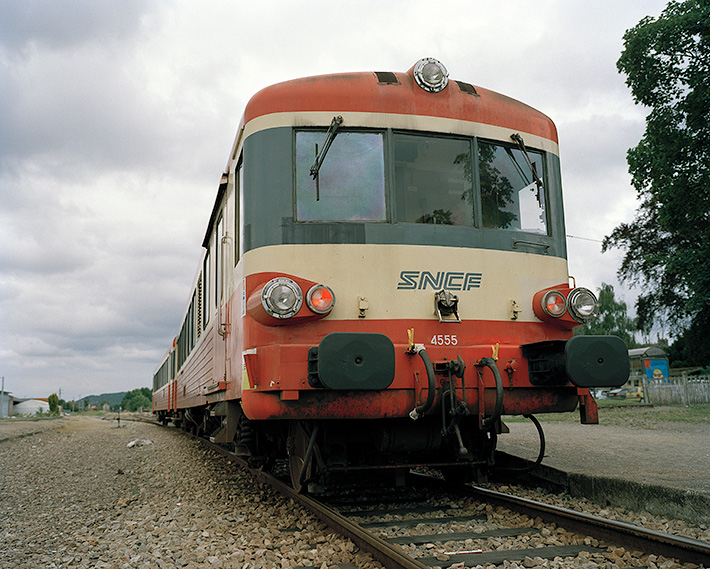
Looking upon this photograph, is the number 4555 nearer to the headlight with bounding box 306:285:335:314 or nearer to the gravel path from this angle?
the headlight with bounding box 306:285:335:314

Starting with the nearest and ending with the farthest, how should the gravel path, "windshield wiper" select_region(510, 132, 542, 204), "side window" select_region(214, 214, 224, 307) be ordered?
the gravel path → "windshield wiper" select_region(510, 132, 542, 204) → "side window" select_region(214, 214, 224, 307)

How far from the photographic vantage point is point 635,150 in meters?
18.1

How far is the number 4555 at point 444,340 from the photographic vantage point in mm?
4531

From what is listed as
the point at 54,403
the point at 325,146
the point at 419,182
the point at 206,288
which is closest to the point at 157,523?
the point at 325,146

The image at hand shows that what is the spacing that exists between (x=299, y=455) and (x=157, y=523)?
49.5 inches

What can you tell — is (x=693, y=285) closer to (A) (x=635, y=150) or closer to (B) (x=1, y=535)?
(A) (x=635, y=150)

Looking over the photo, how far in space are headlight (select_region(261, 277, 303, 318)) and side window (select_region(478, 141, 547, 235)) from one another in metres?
1.73

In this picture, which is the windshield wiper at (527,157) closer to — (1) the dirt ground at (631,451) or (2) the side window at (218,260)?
(1) the dirt ground at (631,451)

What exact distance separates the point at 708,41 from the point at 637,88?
2.04 metres

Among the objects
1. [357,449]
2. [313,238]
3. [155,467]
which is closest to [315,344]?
[313,238]

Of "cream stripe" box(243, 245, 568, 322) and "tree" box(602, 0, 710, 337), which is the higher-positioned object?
"tree" box(602, 0, 710, 337)

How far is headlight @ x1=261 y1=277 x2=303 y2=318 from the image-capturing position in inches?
163

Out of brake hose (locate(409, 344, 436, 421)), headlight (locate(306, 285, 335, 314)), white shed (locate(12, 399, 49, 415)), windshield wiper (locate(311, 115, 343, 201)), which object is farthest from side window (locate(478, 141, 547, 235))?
white shed (locate(12, 399, 49, 415))

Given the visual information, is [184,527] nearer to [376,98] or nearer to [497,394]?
[497,394]
